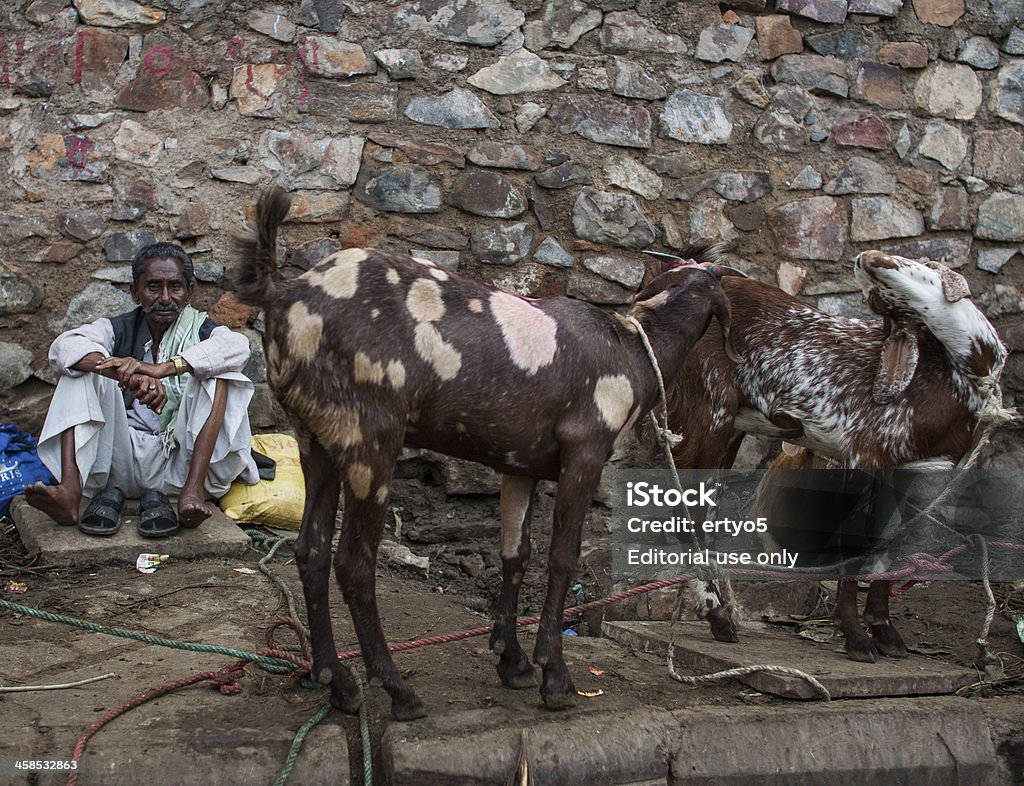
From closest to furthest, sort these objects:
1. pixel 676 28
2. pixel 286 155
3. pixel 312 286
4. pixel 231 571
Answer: pixel 312 286 → pixel 231 571 → pixel 286 155 → pixel 676 28

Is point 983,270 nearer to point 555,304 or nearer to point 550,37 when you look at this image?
point 550,37

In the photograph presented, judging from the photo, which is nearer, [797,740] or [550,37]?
[797,740]

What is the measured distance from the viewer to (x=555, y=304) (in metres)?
3.27

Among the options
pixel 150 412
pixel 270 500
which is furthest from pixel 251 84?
pixel 270 500

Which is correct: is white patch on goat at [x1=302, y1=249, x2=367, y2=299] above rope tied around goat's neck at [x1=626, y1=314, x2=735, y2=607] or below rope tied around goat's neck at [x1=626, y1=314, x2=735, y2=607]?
above

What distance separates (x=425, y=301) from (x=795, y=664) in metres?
1.95

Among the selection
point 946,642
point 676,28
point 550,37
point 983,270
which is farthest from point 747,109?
point 946,642

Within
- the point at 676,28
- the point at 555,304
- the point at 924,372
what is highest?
the point at 676,28

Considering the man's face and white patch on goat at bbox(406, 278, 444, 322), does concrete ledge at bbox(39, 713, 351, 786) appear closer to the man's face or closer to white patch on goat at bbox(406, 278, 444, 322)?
white patch on goat at bbox(406, 278, 444, 322)

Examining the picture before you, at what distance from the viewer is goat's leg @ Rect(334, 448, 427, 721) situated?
288 cm

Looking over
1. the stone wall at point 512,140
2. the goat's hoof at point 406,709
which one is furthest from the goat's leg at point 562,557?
the stone wall at point 512,140

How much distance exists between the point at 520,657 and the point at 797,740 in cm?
93

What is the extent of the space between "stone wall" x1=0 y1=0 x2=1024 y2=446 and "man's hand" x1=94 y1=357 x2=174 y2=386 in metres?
0.85

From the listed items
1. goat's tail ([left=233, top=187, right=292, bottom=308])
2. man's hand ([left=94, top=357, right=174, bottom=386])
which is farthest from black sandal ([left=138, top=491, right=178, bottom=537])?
goat's tail ([left=233, top=187, right=292, bottom=308])
